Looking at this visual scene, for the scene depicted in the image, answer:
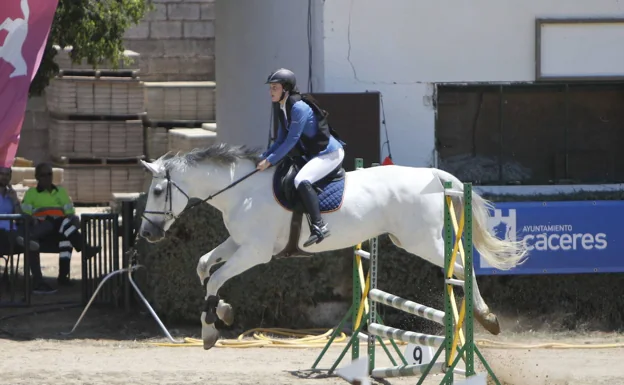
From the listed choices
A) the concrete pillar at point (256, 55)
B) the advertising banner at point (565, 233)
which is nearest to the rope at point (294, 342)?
the advertising banner at point (565, 233)

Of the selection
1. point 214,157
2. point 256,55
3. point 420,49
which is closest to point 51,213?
point 256,55

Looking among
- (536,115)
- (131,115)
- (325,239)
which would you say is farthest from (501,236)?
(131,115)

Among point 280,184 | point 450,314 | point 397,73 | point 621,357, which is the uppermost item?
point 397,73

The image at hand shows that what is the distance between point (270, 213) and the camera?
9539mm

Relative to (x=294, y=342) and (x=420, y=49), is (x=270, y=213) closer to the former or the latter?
(x=294, y=342)

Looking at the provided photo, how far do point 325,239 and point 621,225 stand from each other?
174 inches

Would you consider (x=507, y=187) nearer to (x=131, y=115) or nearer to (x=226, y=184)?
(x=226, y=184)

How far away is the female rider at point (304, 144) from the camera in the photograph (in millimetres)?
9352

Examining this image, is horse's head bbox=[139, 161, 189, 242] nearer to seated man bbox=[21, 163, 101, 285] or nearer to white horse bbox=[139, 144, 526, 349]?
white horse bbox=[139, 144, 526, 349]

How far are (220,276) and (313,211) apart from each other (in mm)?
936

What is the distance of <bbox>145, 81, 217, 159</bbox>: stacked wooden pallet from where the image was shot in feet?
76.6

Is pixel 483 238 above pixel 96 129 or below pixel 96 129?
below

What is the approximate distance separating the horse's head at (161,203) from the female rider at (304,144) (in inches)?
29.8

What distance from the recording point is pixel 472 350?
27.6ft
